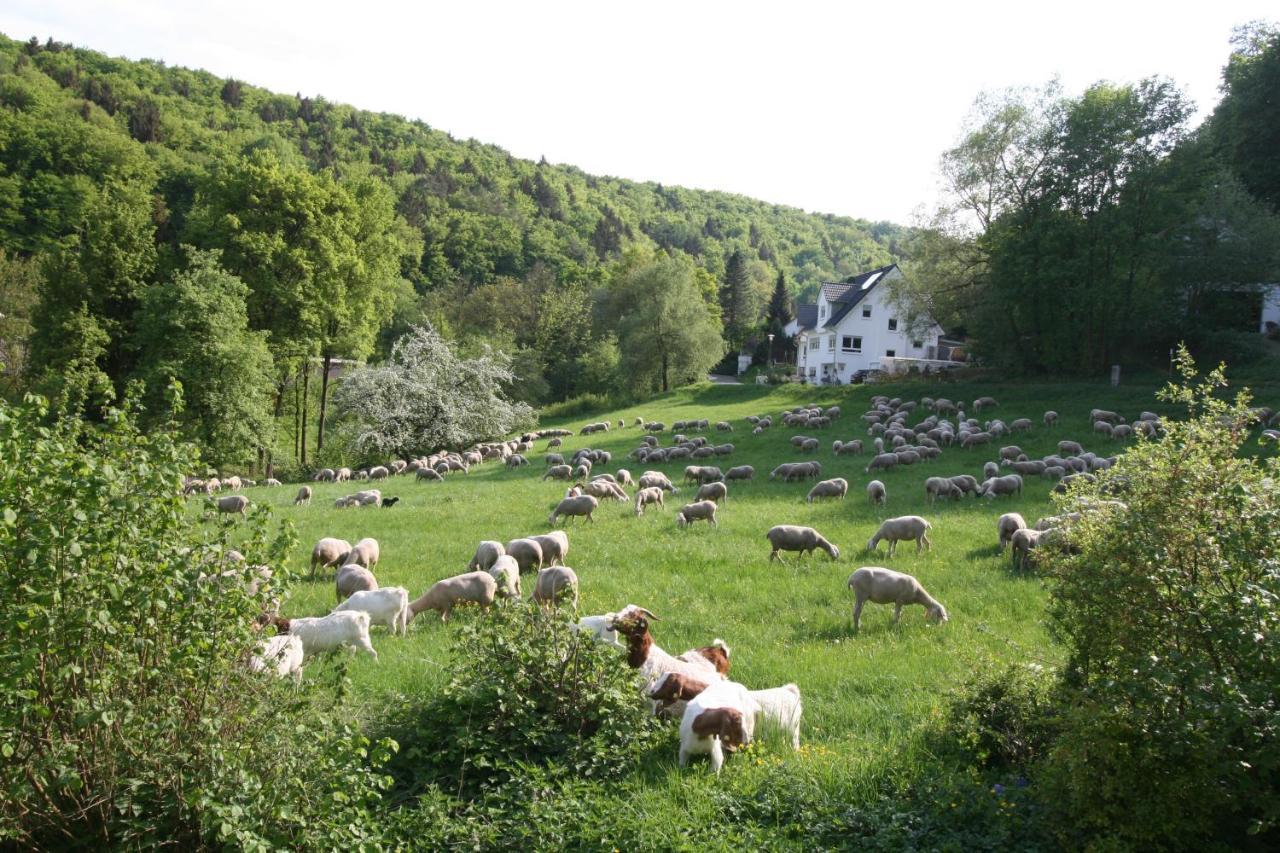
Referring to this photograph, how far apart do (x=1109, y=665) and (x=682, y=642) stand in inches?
212

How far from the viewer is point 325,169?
43.4 meters

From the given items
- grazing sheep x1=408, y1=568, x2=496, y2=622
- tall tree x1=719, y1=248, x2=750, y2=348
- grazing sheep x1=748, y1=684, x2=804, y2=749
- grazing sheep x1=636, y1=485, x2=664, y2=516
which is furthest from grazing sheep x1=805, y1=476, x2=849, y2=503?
tall tree x1=719, y1=248, x2=750, y2=348

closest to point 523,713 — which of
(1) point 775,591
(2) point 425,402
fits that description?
(1) point 775,591

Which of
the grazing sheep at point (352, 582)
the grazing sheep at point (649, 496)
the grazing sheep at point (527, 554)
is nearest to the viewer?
the grazing sheep at point (352, 582)

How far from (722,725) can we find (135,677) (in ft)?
15.0

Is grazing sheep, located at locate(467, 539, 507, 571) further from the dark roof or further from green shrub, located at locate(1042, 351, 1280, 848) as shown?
the dark roof

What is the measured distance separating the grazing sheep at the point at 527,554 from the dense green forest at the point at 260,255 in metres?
7.51

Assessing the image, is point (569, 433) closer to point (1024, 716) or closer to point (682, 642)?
point (682, 642)

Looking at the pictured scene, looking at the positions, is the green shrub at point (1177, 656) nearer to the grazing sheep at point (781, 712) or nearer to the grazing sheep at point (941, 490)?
the grazing sheep at point (781, 712)

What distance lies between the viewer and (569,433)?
47.4 meters

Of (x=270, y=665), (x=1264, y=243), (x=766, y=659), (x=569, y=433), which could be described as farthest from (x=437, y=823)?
(x=1264, y=243)

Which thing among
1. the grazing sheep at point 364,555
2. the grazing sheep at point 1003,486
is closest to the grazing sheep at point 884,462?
the grazing sheep at point 1003,486

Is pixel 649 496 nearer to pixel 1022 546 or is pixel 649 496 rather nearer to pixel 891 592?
pixel 1022 546

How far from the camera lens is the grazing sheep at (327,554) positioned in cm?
1452
